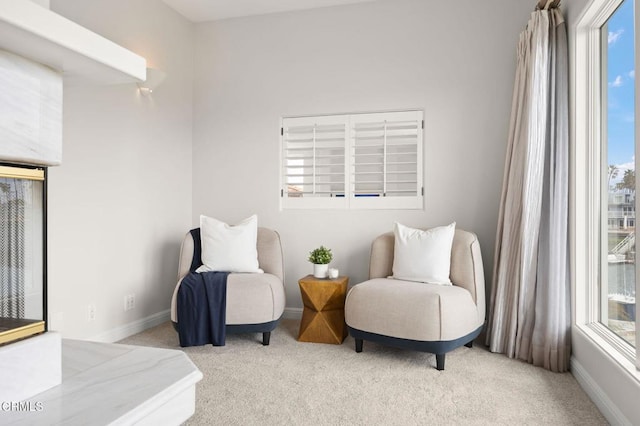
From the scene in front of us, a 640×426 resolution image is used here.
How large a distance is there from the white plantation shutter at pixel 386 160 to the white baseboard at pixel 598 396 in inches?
66.3

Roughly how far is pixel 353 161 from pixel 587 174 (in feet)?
6.12

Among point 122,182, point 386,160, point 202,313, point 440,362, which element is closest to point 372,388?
point 440,362

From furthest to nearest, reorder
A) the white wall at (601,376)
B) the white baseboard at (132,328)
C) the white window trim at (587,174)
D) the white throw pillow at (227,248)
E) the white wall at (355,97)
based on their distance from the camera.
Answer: the white wall at (355,97)
the white throw pillow at (227,248)
the white baseboard at (132,328)
the white window trim at (587,174)
the white wall at (601,376)

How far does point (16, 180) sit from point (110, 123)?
236 cm

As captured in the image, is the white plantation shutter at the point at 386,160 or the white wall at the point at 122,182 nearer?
the white wall at the point at 122,182

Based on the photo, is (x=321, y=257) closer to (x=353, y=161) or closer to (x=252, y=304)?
(x=252, y=304)

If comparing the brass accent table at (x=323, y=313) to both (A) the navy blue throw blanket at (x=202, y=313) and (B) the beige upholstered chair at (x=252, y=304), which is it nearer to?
(B) the beige upholstered chair at (x=252, y=304)

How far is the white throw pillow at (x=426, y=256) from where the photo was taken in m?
3.26

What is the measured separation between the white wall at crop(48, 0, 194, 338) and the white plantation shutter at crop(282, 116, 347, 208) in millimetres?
1028

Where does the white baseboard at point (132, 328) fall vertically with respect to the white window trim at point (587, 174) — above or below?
below

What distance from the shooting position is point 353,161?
405 cm

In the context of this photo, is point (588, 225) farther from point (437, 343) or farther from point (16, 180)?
point (16, 180)

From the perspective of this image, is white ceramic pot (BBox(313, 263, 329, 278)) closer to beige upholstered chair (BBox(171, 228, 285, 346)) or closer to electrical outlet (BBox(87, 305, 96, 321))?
beige upholstered chair (BBox(171, 228, 285, 346))

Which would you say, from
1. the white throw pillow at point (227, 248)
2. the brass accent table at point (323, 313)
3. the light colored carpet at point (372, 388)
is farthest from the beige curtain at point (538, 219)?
the white throw pillow at point (227, 248)
